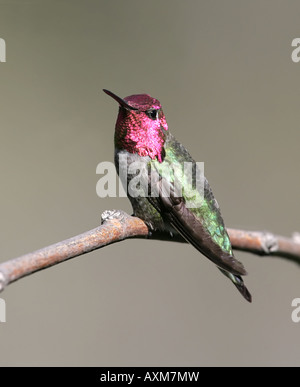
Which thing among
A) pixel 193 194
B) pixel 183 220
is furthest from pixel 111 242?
pixel 193 194

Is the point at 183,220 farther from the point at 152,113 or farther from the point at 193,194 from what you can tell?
the point at 152,113

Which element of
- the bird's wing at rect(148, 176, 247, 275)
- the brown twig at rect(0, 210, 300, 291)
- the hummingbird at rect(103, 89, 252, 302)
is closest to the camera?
the brown twig at rect(0, 210, 300, 291)

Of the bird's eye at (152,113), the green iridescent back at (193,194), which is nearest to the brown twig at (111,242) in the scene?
the green iridescent back at (193,194)

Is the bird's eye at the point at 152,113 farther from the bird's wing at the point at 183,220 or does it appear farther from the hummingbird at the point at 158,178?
the bird's wing at the point at 183,220

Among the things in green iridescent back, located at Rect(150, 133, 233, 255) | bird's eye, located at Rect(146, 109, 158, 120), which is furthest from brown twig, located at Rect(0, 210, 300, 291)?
bird's eye, located at Rect(146, 109, 158, 120)

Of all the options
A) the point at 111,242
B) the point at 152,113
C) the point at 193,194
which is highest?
the point at 152,113

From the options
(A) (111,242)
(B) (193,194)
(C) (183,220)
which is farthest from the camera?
(B) (193,194)

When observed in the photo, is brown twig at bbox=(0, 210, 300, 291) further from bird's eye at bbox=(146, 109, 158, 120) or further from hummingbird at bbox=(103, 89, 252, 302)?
bird's eye at bbox=(146, 109, 158, 120)
